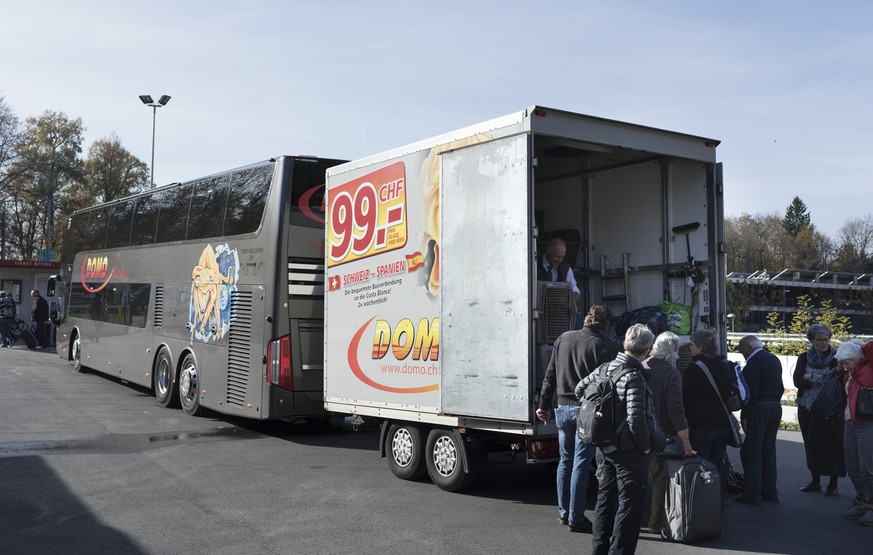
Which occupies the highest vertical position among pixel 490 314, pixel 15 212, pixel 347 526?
pixel 15 212

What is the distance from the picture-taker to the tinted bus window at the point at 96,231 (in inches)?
664

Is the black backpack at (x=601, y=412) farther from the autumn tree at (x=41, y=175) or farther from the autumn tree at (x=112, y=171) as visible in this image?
the autumn tree at (x=112, y=171)

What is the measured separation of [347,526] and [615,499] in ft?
7.66

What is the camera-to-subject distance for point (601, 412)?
543cm

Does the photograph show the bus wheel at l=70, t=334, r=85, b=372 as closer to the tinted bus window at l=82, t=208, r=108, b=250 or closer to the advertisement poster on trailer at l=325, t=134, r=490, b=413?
the tinted bus window at l=82, t=208, r=108, b=250

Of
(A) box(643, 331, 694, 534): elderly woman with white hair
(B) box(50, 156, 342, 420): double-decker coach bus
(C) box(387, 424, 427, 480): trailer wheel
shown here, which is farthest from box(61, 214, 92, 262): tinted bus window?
(A) box(643, 331, 694, 534): elderly woman with white hair

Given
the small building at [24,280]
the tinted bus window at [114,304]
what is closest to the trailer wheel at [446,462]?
the tinted bus window at [114,304]

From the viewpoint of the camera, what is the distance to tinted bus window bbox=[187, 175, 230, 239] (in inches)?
473

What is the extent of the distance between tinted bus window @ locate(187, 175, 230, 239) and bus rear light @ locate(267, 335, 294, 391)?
7.76 ft

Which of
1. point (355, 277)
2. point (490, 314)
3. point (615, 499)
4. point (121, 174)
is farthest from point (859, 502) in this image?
point (121, 174)

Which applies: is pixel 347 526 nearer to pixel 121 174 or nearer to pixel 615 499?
pixel 615 499

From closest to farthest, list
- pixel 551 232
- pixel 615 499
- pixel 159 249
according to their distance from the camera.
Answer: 1. pixel 615 499
2. pixel 551 232
3. pixel 159 249

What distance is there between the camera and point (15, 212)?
55.8 m

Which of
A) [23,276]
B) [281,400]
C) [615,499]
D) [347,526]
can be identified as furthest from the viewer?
[23,276]
